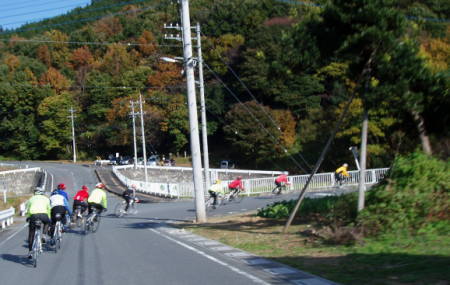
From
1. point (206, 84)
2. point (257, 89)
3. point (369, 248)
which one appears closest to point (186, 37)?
point (369, 248)

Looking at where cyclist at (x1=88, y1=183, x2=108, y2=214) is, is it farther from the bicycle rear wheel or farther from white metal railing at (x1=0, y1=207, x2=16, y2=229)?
the bicycle rear wheel

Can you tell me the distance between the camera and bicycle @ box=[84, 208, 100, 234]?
18.4 meters

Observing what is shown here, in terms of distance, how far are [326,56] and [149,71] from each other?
7398 centimetres

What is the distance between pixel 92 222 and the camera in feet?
60.9

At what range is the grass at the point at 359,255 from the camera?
8422 mm

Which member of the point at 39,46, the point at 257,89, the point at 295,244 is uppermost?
the point at 39,46

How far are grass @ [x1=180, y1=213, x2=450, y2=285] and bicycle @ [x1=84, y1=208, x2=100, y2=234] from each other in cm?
504

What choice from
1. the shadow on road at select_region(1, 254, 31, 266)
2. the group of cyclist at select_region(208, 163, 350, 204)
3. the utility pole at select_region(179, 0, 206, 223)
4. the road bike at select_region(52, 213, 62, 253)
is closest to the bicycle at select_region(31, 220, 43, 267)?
the shadow on road at select_region(1, 254, 31, 266)

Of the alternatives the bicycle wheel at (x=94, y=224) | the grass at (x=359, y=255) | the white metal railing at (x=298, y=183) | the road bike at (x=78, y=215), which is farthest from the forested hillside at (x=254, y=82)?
the road bike at (x=78, y=215)

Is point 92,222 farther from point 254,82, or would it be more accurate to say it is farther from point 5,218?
point 254,82

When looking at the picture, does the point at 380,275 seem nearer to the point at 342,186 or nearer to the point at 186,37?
the point at 186,37

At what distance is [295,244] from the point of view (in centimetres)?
1271

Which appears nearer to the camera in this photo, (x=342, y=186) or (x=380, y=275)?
(x=380, y=275)

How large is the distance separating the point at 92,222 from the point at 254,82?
4645 cm
